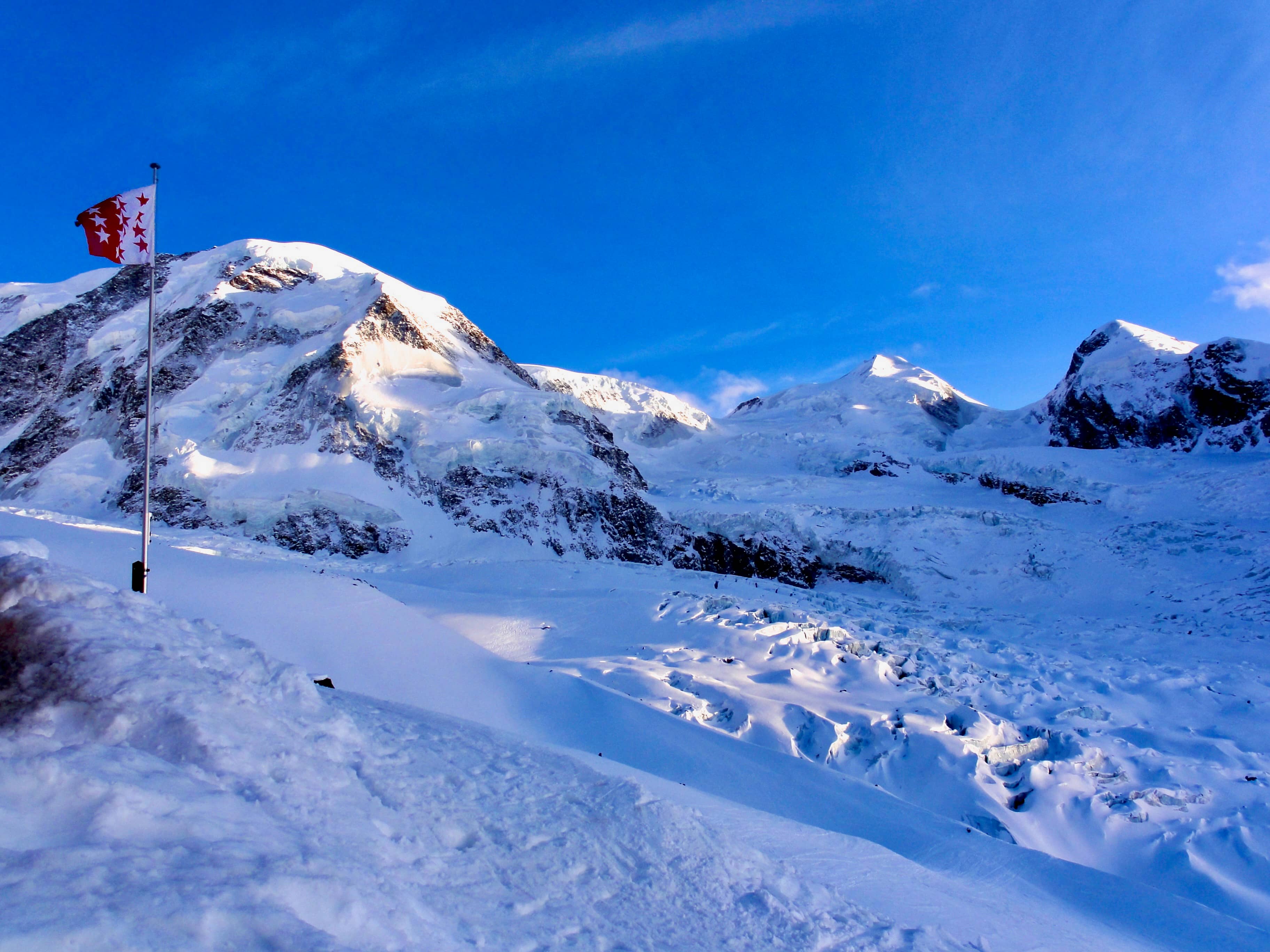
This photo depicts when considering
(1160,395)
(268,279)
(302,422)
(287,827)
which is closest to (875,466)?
(1160,395)

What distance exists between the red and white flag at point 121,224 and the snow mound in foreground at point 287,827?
21.9ft

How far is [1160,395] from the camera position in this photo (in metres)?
39.1

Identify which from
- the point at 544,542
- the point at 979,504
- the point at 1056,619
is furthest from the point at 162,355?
the point at 979,504

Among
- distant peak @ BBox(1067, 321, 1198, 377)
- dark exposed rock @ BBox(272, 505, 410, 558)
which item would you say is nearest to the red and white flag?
dark exposed rock @ BBox(272, 505, 410, 558)

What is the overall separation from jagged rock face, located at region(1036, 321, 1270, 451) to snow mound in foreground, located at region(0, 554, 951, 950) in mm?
40339

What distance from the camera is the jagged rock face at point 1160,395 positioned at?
34594 millimetres

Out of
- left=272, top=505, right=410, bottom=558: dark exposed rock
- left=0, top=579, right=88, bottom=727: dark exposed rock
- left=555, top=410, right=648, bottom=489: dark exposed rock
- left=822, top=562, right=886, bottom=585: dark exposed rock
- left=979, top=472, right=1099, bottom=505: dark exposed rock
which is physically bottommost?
left=822, top=562, right=886, bottom=585: dark exposed rock

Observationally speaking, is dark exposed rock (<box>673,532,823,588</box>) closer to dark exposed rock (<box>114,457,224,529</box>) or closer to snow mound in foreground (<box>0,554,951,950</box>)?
dark exposed rock (<box>114,457,224,529</box>)

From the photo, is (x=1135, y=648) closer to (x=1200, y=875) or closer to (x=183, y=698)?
(x=1200, y=875)

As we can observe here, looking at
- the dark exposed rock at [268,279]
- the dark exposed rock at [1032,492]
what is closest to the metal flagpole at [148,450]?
the dark exposed rock at [268,279]

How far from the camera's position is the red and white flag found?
9.19 metres

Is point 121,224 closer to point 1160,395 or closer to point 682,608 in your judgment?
point 682,608

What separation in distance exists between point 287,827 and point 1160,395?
4804 cm

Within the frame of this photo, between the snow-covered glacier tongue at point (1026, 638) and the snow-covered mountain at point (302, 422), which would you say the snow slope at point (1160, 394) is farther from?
the snow-covered mountain at point (302, 422)
